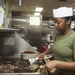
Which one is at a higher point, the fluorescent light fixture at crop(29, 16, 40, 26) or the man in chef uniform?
the fluorescent light fixture at crop(29, 16, 40, 26)

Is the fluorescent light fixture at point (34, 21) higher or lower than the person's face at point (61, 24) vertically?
higher

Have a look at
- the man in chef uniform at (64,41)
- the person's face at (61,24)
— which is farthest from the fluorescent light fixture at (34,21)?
the person's face at (61,24)

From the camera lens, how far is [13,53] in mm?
3629

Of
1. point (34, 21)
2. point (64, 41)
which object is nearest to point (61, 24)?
point (64, 41)

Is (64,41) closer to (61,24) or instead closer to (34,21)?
(61,24)

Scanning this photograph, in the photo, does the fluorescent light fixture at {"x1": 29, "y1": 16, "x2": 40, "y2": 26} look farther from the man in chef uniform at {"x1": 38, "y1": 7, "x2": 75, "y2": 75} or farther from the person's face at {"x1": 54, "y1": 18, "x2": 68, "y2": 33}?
the person's face at {"x1": 54, "y1": 18, "x2": 68, "y2": 33}

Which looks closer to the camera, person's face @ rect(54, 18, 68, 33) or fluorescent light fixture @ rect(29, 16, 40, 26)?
person's face @ rect(54, 18, 68, 33)

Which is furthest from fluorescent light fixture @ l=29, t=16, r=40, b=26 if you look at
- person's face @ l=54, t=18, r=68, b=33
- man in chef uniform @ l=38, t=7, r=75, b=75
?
person's face @ l=54, t=18, r=68, b=33

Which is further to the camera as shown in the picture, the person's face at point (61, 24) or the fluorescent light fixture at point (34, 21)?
the fluorescent light fixture at point (34, 21)

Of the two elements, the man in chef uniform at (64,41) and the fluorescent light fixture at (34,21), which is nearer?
the man in chef uniform at (64,41)

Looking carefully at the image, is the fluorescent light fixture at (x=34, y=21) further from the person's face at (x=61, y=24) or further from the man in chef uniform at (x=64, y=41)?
the person's face at (x=61, y=24)

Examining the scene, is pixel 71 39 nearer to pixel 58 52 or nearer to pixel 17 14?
pixel 58 52

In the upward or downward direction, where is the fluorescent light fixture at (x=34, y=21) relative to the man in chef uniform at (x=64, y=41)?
upward

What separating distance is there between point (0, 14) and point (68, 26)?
817 millimetres
